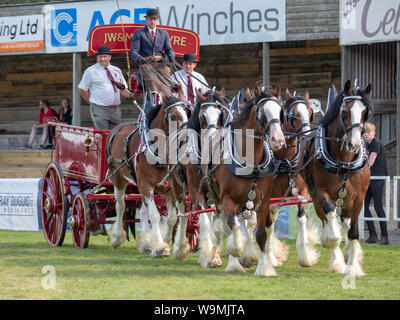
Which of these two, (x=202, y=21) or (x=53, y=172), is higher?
(x=202, y=21)

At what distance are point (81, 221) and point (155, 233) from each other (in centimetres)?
167

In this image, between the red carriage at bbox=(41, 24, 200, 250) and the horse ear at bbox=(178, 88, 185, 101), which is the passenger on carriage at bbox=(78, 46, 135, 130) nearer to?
the red carriage at bbox=(41, 24, 200, 250)

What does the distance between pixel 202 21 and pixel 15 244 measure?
785 cm

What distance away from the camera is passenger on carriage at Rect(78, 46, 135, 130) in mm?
12273

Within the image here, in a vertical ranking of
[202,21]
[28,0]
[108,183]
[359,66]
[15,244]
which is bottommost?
[15,244]

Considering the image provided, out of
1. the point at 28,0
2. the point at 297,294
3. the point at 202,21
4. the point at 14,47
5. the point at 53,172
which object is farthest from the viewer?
the point at 28,0

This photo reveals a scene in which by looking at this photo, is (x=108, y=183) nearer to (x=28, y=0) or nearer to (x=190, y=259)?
(x=190, y=259)

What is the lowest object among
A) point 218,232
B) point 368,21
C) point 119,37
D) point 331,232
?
point 218,232

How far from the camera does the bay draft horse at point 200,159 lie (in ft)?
31.0

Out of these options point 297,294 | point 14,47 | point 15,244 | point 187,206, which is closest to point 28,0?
point 14,47

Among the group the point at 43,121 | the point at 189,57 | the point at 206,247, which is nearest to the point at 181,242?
the point at 206,247

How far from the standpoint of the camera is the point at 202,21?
19031mm

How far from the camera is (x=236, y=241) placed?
8.79 metres

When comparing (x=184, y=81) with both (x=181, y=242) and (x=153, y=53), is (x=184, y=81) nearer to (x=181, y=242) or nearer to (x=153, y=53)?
(x=153, y=53)
